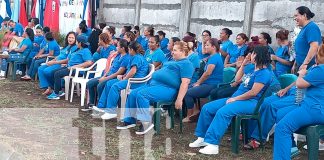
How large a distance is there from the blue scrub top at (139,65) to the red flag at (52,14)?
9.49m

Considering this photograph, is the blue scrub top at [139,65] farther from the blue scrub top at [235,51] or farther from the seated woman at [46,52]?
the seated woman at [46,52]

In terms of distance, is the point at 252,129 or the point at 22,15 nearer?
the point at 252,129

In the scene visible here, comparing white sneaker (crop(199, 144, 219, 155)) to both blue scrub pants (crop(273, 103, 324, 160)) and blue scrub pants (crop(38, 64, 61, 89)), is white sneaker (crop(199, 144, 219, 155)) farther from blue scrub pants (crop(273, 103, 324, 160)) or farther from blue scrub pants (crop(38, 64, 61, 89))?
blue scrub pants (crop(38, 64, 61, 89))

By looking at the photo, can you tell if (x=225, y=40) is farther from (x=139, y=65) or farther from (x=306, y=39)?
(x=306, y=39)

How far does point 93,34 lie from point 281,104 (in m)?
6.91

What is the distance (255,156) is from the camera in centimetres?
620

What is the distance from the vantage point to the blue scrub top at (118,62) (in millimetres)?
8297

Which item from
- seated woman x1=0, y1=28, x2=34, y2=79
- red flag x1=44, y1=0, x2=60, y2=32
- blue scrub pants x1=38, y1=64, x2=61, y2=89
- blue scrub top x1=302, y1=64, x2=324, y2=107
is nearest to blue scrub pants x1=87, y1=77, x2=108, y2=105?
blue scrub pants x1=38, y1=64, x2=61, y2=89

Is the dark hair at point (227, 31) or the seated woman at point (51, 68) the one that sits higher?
the dark hair at point (227, 31)

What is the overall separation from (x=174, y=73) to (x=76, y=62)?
317 centimetres

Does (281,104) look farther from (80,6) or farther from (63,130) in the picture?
(80,6)

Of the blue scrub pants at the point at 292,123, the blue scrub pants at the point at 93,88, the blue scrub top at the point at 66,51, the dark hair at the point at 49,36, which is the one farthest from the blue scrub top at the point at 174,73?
the dark hair at the point at 49,36

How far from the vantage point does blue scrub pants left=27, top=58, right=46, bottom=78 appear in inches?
454

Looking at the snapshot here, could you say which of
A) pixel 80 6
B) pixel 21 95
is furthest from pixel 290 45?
pixel 80 6
